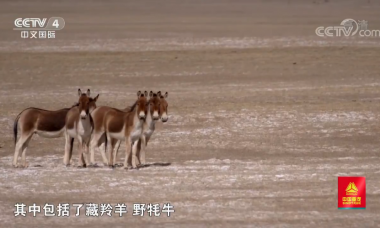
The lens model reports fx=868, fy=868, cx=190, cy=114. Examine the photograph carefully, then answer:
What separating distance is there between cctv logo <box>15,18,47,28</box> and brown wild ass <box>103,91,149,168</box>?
76.8 ft

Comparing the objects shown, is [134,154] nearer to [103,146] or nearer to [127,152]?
[127,152]

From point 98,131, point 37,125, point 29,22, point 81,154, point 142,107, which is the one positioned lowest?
point 81,154

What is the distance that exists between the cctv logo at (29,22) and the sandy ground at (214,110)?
0.60m

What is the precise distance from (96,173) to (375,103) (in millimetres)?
9747

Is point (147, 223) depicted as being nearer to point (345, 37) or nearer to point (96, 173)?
point (96, 173)

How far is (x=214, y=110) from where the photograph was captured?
67.4 ft

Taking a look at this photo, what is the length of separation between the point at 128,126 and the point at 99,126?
792 millimetres

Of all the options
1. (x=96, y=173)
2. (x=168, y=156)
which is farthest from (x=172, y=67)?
(x=96, y=173)

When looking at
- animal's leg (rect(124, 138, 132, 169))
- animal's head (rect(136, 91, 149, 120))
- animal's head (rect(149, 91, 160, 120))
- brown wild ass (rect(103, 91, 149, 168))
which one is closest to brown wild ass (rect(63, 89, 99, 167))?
brown wild ass (rect(103, 91, 149, 168))

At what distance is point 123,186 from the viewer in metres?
13.1

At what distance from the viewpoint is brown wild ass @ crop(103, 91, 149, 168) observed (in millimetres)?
14187

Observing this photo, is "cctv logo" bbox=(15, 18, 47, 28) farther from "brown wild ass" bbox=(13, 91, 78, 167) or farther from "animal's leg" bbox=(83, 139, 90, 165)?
"animal's leg" bbox=(83, 139, 90, 165)

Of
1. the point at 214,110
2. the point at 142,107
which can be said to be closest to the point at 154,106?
the point at 142,107

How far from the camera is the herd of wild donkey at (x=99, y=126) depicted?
14.2 meters
